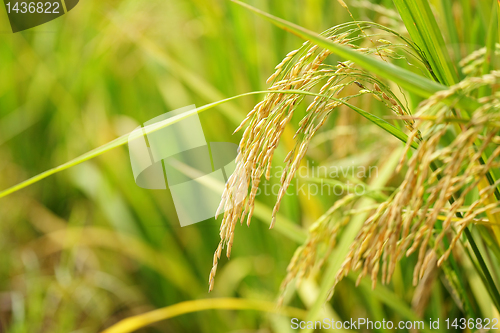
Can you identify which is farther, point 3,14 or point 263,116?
point 3,14

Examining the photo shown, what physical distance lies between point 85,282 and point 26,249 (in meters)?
0.48

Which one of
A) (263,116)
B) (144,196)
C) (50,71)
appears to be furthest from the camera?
(50,71)

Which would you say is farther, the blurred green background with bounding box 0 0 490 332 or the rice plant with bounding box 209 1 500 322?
the blurred green background with bounding box 0 0 490 332

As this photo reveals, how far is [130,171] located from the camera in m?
1.53

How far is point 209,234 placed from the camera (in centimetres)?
135

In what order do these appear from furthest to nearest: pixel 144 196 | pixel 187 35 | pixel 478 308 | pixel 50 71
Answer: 1. pixel 187 35
2. pixel 50 71
3. pixel 144 196
4. pixel 478 308

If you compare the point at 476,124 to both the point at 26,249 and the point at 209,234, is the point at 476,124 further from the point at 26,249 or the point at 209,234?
the point at 26,249

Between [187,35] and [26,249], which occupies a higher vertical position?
[187,35]

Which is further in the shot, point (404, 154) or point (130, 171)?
point (130, 171)

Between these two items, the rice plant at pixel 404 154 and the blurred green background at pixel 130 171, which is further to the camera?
the blurred green background at pixel 130 171

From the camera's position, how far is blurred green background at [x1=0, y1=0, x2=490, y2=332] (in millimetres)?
1149

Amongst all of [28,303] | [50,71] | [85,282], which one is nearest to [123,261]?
[85,282]

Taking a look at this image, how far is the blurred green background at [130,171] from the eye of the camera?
115 cm

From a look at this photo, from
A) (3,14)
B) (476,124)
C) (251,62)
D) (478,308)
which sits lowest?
(478,308)
